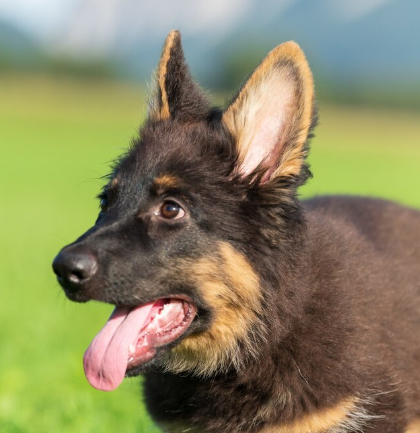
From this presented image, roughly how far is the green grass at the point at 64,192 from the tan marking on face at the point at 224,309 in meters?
1.41

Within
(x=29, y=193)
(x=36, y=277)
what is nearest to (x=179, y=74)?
(x=36, y=277)

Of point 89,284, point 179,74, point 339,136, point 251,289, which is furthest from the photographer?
point 339,136

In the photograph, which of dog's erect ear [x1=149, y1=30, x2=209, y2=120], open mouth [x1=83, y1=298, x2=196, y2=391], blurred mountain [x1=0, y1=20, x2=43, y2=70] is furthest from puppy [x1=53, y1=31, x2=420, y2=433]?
blurred mountain [x1=0, y1=20, x2=43, y2=70]

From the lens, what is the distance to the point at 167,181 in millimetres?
4461

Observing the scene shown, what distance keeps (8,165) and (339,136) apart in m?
27.1

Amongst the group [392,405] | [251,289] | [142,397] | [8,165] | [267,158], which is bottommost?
[8,165]

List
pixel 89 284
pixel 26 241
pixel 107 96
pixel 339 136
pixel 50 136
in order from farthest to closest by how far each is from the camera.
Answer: pixel 107 96
pixel 339 136
pixel 50 136
pixel 26 241
pixel 89 284

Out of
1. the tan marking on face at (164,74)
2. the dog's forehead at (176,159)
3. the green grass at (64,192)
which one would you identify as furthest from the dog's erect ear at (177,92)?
the green grass at (64,192)

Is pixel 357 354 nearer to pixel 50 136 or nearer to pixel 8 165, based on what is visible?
pixel 8 165

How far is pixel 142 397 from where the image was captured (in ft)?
17.0

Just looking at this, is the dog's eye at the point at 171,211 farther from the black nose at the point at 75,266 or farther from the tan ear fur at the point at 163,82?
the tan ear fur at the point at 163,82

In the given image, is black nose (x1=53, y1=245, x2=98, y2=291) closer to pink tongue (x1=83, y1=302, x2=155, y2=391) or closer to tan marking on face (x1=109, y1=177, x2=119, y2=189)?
pink tongue (x1=83, y1=302, x2=155, y2=391)

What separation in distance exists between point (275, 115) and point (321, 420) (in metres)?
1.80

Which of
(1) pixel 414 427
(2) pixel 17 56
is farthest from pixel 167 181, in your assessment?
(2) pixel 17 56
